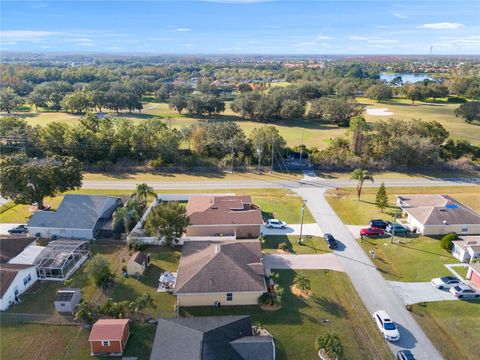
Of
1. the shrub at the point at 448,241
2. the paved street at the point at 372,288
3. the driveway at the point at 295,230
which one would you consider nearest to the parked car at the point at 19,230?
the driveway at the point at 295,230

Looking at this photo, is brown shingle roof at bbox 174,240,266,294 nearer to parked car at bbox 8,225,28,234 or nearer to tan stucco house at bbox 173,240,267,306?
tan stucco house at bbox 173,240,267,306

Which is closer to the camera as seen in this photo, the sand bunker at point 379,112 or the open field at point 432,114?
the open field at point 432,114

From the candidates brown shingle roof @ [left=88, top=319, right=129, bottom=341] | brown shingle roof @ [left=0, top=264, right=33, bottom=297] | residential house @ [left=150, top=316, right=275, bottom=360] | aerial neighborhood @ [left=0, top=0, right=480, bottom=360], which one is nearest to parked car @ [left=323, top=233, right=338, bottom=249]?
aerial neighborhood @ [left=0, top=0, right=480, bottom=360]

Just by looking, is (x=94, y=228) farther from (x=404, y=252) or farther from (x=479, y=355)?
(x=479, y=355)

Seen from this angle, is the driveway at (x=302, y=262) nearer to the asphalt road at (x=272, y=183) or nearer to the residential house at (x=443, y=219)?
the residential house at (x=443, y=219)

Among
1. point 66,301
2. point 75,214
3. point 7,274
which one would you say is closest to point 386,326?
point 66,301
